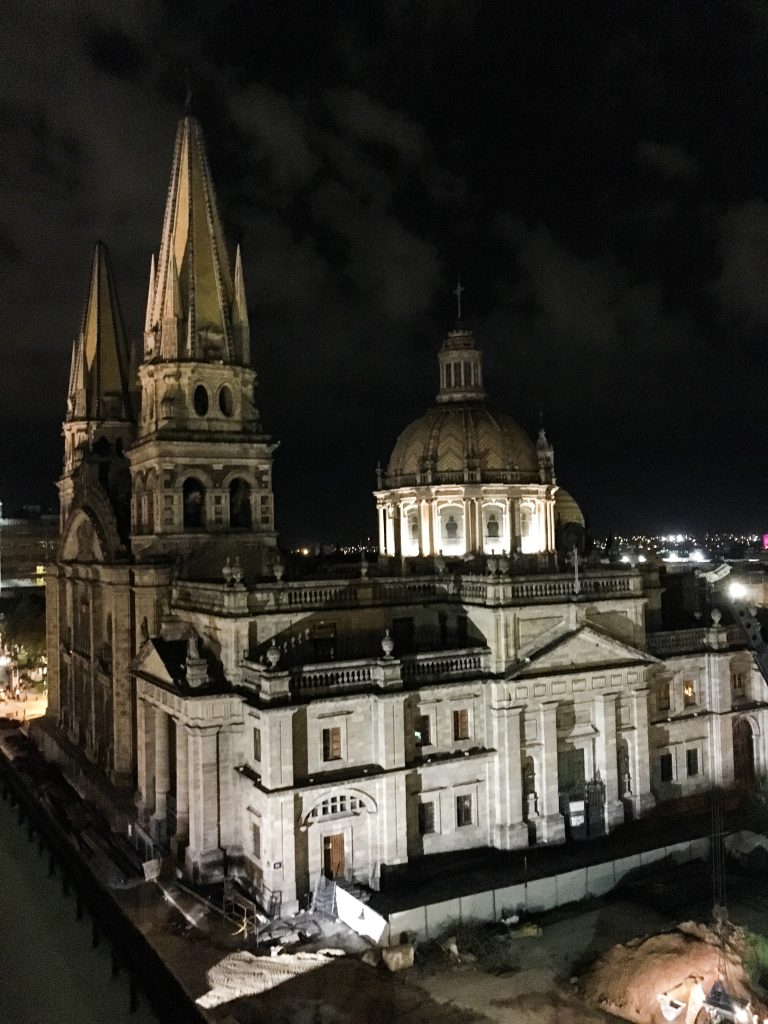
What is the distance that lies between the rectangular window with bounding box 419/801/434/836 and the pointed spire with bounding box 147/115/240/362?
24.5 meters

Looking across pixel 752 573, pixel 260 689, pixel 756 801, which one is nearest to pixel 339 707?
pixel 260 689

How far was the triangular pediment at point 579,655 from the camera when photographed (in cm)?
3759

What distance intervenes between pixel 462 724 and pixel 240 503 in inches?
670

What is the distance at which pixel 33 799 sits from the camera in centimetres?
4619

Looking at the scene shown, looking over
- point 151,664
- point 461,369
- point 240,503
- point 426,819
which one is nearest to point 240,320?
point 240,503

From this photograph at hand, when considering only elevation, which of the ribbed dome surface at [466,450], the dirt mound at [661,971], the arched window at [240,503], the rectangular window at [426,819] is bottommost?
the dirt mound at [661,971]

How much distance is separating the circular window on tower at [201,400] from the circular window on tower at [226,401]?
834 mm

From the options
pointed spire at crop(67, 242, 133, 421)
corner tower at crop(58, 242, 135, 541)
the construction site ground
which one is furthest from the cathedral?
pointed spire at crop(67, 242, 133, 421)

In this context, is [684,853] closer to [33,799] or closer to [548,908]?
[548,908]

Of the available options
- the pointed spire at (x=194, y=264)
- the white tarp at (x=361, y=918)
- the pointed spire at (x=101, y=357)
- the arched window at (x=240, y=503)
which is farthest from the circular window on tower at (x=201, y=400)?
the white tarp at (x=361, y=918)

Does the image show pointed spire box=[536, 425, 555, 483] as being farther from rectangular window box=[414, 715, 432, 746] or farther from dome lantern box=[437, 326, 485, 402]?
rectangular window box=[414, 715, 432, 746]

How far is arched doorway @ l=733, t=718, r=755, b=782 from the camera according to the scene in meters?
43.6

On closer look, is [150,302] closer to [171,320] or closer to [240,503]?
[171,320]

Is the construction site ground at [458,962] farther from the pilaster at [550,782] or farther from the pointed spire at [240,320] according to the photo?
the pointed spire at [240,320]
